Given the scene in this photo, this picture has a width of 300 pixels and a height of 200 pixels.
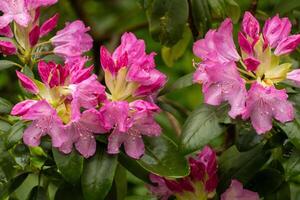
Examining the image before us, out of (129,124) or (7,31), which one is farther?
(7,31)

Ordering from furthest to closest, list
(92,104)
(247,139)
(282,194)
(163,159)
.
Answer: (282,194), (247,139), (163,159), (92,104)

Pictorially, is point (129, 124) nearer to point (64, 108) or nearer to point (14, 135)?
point (64, 108)

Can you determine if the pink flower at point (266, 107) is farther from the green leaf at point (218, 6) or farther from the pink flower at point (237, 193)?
the green leaf at point (218, 6)

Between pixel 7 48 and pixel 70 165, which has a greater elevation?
pixel 7 48

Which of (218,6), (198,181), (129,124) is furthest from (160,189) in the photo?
(218,6)

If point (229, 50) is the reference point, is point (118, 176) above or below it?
below

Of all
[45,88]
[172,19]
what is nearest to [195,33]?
[172,19]

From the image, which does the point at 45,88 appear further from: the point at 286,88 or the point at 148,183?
the point at 286,88
